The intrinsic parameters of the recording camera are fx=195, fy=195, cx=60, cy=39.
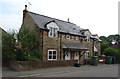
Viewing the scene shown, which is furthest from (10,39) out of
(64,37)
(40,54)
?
(64,37)

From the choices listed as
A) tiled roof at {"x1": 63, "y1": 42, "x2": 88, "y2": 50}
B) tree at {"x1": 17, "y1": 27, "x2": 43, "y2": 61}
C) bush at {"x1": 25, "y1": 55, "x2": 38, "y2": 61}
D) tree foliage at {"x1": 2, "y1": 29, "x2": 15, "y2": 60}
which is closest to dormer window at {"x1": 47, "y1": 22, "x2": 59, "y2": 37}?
tiled roof at {"x1": 63, "y1": 42, "x2": 88, "y2": 50}

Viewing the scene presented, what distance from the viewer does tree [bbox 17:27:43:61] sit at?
76.9 feet

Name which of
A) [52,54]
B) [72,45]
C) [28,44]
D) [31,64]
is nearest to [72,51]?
[72,45]

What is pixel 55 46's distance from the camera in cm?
2978

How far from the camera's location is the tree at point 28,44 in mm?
23453

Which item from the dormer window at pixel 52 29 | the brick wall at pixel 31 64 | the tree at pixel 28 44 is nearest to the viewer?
the brick wall at pixel 31 64

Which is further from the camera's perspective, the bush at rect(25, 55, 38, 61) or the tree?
the tree

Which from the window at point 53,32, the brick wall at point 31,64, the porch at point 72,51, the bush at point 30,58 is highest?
the window at point 53,32

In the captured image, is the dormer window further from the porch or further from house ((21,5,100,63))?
the porch

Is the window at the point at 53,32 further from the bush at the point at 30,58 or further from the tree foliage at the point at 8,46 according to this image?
the tree foliage at the point at 8,46

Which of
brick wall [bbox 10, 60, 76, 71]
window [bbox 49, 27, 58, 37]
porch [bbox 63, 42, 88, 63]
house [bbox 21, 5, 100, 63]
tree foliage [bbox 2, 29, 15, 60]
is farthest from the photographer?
porch [bbox 63, 42, 88, 63]

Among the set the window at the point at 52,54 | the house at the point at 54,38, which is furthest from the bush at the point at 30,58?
the window at the point at 52,54

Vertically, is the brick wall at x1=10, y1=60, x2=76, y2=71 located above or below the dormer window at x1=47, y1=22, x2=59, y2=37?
below

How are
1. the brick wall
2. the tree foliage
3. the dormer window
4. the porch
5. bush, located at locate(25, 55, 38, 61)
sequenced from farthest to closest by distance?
the porch < the dormer window < bush, located at locate(25, 55, 38, 61) < the tree foliage < the brick wall
